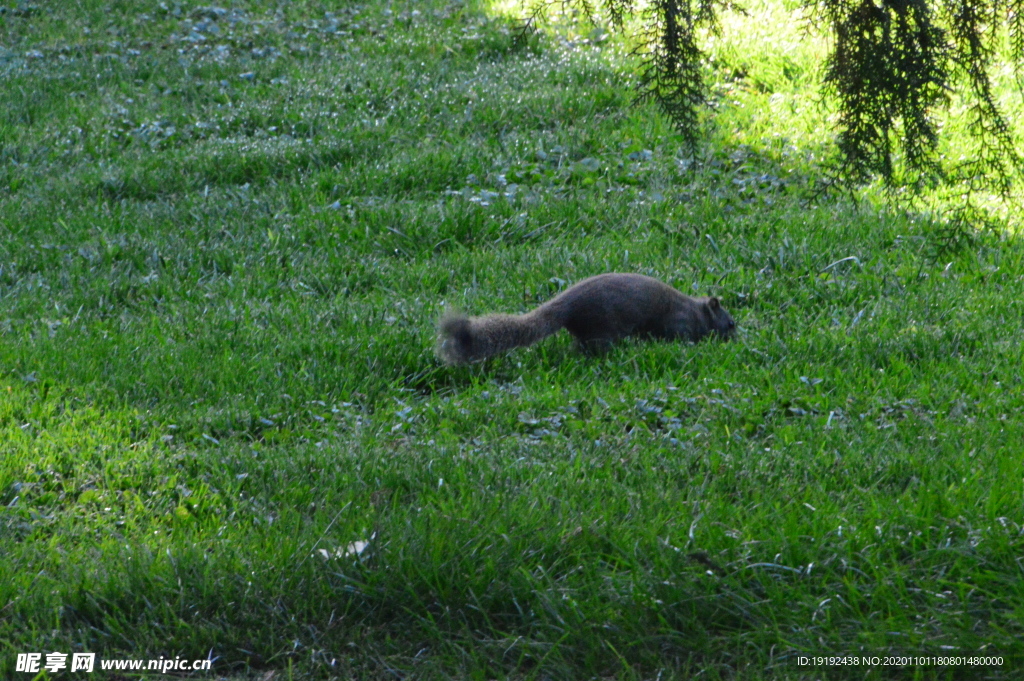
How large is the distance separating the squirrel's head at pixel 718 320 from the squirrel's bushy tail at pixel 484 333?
89 centimetres

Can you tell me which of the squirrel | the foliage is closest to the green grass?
the squirrel

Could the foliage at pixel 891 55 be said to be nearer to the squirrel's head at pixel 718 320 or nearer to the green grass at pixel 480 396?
the green grass at pixel 480 396

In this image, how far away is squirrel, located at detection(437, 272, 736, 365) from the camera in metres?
5.26

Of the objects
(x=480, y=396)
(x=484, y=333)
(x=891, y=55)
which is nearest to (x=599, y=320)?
(x=484, y=333)

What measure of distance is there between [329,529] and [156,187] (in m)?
5.86

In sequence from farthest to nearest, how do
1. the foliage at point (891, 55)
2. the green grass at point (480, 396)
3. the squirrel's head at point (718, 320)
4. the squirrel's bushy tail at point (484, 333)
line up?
1. the squirrel's head at point (718, 320)
2. the squirrel's bushy tail at point (484, 333)
3. the foliage at point (891, 55)
4. the green grass at point (480, 396)

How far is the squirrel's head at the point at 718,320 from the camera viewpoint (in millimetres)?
5785

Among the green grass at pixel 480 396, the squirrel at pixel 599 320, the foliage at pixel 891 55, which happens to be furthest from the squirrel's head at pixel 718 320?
the foliage at pixel 891 55

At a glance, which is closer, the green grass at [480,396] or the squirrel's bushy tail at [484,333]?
the green grass at [480,396]

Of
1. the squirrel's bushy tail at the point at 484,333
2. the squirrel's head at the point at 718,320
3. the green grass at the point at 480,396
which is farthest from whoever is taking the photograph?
the squirrel's head at the point at 718,320

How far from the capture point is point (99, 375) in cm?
538

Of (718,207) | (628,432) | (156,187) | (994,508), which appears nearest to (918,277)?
(718,207)

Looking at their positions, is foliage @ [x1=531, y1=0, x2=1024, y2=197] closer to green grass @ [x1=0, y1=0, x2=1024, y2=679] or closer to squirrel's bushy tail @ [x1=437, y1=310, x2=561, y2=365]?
green grass @ [x1=0, y1=0, x2=1024, y2=679]

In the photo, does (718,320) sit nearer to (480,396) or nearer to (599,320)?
(599,320)
